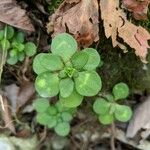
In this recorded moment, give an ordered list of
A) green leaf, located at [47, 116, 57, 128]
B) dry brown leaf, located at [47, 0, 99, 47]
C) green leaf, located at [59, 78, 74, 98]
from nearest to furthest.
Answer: green leaf, located at [59, 78, 74, 98] → dry brown leaf, located at [47, 0, 99, 47] → green leaf, located at [47, 116, 57, 128]

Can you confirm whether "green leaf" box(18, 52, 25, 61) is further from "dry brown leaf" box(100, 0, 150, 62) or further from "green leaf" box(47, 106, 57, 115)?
"dry brown leaf" box(100, 0, 150, 62)

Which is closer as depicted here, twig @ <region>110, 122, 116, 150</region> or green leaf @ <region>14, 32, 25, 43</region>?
green leaf @ <region>14, 32, 25, 43</region>

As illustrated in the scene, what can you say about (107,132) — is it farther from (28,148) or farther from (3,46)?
(3,46)

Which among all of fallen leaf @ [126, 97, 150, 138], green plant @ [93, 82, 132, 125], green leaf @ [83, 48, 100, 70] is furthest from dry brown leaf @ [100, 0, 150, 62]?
fallen leaf @ [126, 97, 150, 138]

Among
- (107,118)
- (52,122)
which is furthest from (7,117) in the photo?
(107,118)

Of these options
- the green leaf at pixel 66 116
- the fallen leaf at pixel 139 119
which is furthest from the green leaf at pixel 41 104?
the fallen leaf at pixel 139 119

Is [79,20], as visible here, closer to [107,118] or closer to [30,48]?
[30,48]
